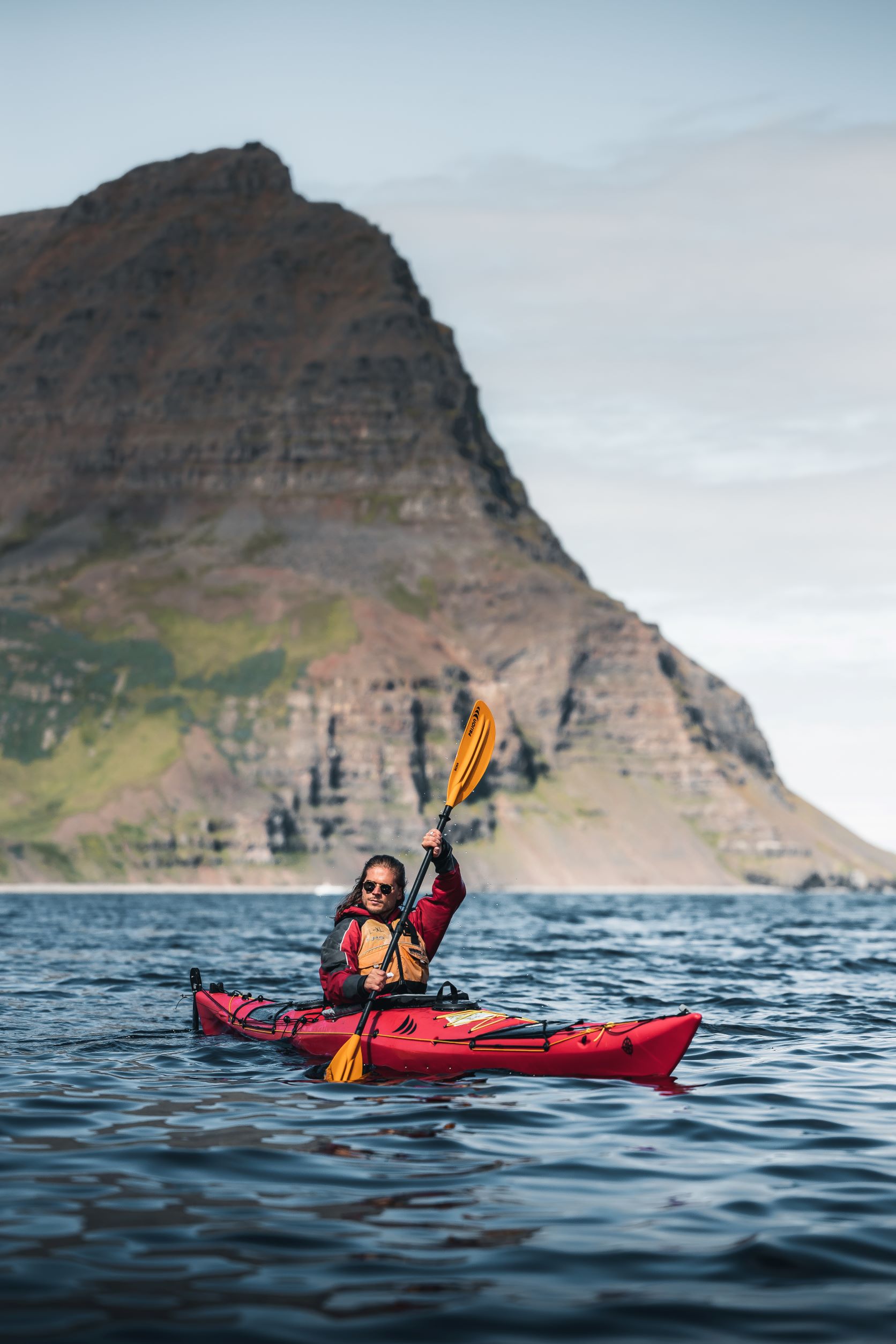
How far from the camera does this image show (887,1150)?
11.2 meters

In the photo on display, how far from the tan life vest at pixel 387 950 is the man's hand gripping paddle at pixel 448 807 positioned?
0.34 ft

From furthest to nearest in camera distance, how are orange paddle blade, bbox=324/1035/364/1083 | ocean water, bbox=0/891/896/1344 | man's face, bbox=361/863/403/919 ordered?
A: man's face, bbox=361/863/403/919
orange paddle blade, bbox=324/1035/364/1083
ocean water, bbox=0/891/896/1344

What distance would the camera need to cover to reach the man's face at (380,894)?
14945 millimetres

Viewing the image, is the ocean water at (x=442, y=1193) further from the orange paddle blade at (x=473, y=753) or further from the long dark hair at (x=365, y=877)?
the orange paddle blade at (x=473, y=753)

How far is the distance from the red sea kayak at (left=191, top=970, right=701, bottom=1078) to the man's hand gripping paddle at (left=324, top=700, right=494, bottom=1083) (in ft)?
0.60

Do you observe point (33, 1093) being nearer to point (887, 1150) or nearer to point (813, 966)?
point (887, 1150)

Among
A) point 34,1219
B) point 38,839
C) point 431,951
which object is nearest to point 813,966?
point 431,951

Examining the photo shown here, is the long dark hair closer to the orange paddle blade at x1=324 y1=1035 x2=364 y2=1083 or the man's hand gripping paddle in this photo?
the man's hand gripping paddle

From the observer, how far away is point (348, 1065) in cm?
1436

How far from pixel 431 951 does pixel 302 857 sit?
581 feet

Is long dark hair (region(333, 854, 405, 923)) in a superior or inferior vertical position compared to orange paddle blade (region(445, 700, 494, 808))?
inferior

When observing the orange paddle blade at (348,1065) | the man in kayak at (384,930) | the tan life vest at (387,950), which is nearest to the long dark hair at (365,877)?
the man in kayak at (384,930)

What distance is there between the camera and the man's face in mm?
14945

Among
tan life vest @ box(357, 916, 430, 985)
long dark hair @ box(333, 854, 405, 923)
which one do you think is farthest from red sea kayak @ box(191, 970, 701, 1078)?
long dark hair @ box(333, 854, 405, 923)
